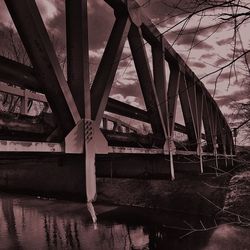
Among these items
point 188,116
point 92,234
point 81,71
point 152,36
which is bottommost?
point 92,234

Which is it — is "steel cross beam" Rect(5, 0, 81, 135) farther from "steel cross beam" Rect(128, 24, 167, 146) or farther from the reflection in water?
the reflection in water

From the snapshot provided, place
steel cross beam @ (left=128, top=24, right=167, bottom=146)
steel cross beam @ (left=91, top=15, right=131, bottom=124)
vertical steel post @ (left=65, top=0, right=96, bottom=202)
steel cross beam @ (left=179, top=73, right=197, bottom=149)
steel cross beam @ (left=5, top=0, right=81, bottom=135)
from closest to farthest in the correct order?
1. steel cross beam @ (left=5, top=0, right=81, bottom=135)
2. vertical steel post @ (left=65, top=0, right=96, bottom=202)
3. steel cross beam @ (left=91, top=15, right=131, bottom=124)
4. steel cross beam @ (left=128, top=24, right=167, bottom=146)
5. steel cross beam @ (left=179, top=73, right=197, bottom=149)

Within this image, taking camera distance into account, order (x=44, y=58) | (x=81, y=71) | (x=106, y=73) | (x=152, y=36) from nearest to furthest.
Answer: (x=44, y=58) < (x=81, y=71) < (x=106, y=73) < (x=152, y=36)

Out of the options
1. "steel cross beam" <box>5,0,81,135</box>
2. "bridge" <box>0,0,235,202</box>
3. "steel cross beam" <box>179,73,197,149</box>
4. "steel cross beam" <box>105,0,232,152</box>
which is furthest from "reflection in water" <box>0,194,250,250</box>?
"steel cross beam" <box>179,73,197,149</box>

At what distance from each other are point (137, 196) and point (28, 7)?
10.5 m

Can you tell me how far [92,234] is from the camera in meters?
8.37

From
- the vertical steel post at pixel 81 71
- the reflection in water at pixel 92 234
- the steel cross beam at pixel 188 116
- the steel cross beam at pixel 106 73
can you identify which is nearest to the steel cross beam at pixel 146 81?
the steel cross beam at pixel 106 73

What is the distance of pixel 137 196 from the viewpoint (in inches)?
537

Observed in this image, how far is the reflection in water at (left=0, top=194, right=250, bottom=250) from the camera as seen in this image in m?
7.60

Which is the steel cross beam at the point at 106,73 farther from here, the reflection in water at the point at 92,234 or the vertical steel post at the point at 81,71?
the reflection in water at the point at 92,234

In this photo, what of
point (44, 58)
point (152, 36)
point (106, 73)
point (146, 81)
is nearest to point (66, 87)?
point (44, 58)

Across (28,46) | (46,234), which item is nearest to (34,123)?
(28,46)

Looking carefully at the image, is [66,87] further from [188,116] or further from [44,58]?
[188,116]

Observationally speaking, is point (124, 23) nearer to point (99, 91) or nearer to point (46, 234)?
point (99, 91)
